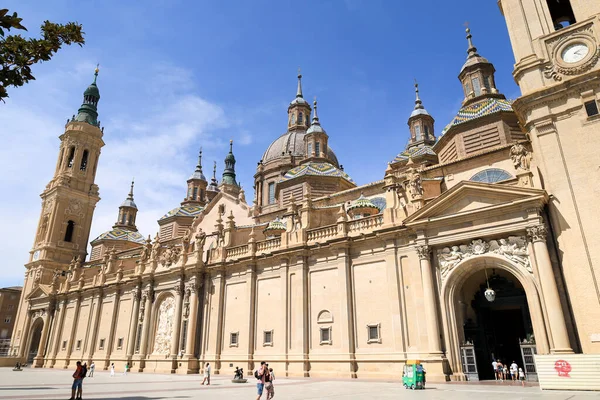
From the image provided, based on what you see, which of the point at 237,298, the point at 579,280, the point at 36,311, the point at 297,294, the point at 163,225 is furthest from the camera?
the point at 163,225

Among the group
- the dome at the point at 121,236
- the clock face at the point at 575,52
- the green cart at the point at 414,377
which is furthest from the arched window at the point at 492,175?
the dome at the point at 121,236

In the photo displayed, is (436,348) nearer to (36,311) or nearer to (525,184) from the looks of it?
(525,184)

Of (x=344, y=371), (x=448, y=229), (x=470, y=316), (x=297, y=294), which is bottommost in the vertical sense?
(x=344, y=371)

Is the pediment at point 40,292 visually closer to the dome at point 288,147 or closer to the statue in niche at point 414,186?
the dome at point 288,147

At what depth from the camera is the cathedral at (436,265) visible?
730 inches

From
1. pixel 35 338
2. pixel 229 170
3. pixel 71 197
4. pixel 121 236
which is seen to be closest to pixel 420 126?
pixel 229 170

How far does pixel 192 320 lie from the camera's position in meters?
31.4

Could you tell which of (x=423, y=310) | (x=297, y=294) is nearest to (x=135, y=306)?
(x=297, y=294)

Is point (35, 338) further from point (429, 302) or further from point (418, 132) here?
point (418, 132)

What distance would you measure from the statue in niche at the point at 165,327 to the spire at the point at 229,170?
4191 centimetres

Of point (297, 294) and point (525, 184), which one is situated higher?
point (525, 184)

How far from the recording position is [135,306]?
37.1 m

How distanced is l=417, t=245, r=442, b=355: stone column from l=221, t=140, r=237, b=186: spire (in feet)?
189

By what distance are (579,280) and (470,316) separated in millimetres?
6073
